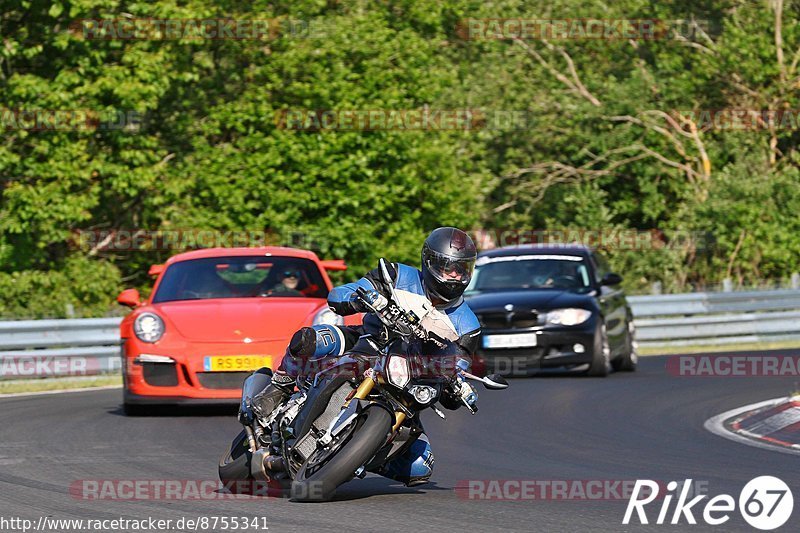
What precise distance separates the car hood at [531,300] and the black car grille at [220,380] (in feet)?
17.7

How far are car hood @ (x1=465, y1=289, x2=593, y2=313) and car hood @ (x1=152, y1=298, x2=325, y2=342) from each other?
15.2 feet

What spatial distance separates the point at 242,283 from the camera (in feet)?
49.1

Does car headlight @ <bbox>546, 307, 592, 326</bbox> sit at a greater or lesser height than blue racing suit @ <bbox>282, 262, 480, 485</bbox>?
lesser

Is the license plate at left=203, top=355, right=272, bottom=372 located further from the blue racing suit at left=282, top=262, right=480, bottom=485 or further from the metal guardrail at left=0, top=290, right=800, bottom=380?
the metal guardrail at left=0, top=290, right=800, bottom=380

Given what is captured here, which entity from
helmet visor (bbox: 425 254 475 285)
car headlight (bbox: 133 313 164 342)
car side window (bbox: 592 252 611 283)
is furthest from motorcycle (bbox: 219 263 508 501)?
car side window (bbox: 592 252 611 283)

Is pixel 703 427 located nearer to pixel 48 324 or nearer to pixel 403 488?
pixel 403 488

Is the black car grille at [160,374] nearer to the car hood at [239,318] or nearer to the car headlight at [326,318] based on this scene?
the car hood at [239,318]

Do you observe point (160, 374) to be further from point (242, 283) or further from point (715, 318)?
point (715, 318)

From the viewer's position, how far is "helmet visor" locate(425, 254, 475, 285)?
7844 millimetres

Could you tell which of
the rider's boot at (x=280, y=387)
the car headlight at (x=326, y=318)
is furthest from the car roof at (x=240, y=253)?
the rider's boot at (x=280, y=387)

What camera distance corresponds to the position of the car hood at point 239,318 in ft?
44.2

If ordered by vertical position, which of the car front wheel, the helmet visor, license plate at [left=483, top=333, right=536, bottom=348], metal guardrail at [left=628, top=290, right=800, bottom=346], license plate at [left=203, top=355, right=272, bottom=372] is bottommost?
metal guardrail at [left=628, top=290, right=800, bottom=346]

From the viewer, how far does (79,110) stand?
2914 centimetres

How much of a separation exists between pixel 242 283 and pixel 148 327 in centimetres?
147
